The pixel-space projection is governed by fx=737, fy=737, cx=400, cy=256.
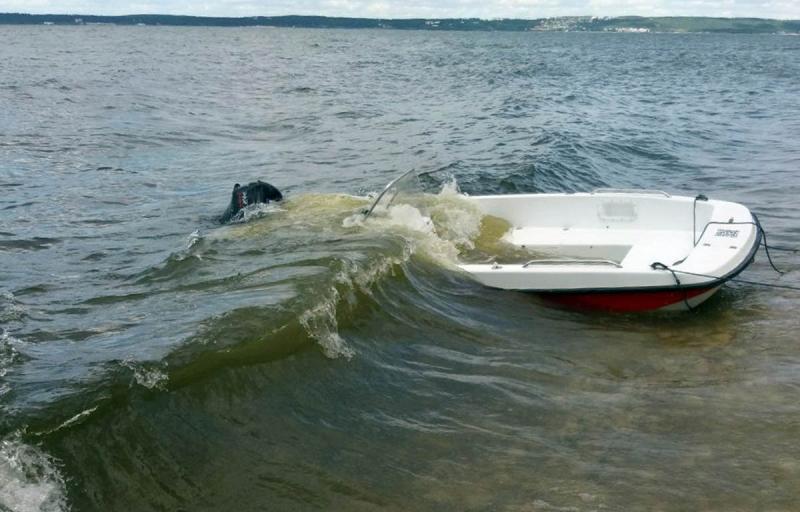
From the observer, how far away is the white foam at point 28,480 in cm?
410

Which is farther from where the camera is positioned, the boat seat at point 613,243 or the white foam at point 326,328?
the boat seat at point 613,243

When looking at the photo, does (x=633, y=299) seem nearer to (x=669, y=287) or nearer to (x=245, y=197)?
(x=669, y=287)

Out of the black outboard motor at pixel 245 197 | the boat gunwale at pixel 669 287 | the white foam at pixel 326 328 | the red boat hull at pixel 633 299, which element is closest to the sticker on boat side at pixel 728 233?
the boat gunwale at pixel 669 287

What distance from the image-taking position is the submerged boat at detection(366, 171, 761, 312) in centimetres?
762

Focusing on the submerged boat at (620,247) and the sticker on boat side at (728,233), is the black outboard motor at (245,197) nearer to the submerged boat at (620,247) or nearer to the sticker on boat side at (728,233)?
the submerged boat at (620,247)

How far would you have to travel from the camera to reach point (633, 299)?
7723 millimetres

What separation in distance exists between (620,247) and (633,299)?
168cm

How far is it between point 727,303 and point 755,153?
1198 cm

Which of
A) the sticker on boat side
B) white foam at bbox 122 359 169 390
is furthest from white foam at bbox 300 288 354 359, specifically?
the sticker on boat side

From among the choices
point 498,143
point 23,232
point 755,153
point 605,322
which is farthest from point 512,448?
point 755,153

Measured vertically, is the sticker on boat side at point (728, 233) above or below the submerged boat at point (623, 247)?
above

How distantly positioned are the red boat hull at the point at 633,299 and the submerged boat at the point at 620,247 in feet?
0.03

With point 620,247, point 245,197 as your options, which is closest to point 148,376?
point 245,197

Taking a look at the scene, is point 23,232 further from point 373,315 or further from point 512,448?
point 512,448
